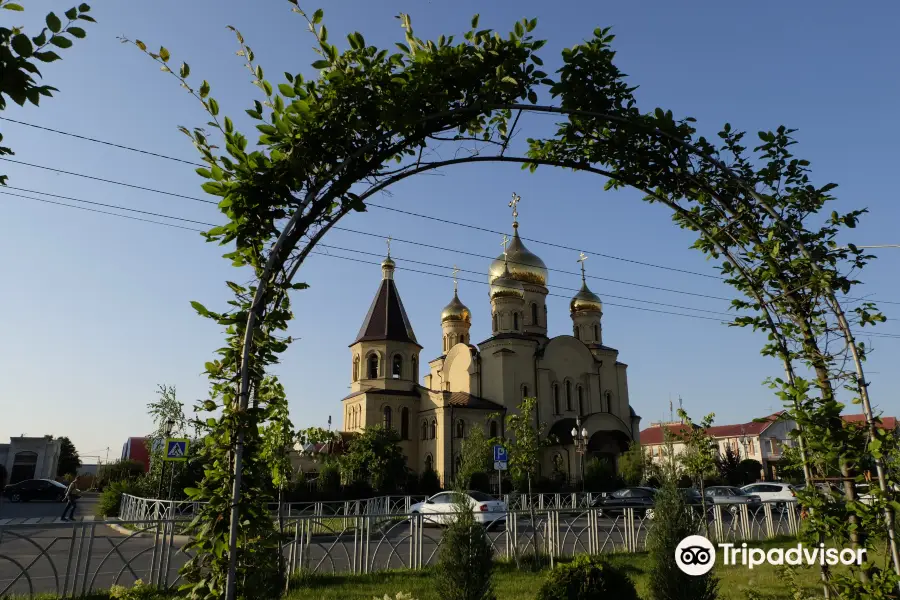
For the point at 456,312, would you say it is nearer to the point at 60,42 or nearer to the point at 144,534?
the point at 144,534

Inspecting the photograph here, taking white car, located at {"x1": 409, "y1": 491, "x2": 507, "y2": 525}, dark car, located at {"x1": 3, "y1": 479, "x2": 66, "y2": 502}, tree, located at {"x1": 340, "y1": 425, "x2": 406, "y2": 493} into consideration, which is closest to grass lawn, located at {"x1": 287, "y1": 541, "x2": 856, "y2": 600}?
white car, located at {"x1": 409, "y1": 491, "x2": 507, "y2": 525}

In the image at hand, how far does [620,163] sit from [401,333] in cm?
3154

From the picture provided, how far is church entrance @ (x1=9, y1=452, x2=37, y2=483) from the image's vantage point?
47.6 meters

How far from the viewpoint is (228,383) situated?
407cm

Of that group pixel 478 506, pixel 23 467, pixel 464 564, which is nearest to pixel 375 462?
pixel 478 506

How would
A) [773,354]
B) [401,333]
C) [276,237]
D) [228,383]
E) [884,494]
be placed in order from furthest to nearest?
[401,333], [773,354], [884,494], [276,237], [228,383]

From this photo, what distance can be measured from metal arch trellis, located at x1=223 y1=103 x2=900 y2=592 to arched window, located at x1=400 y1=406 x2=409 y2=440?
101 ft

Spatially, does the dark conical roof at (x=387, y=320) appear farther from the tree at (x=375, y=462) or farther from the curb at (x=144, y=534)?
the curb at (x=144, y=534)

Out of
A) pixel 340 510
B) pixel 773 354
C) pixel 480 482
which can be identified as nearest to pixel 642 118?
pixel 773 354

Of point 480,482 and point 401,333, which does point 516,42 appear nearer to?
point 480,482

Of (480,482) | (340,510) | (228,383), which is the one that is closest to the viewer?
(228,383)

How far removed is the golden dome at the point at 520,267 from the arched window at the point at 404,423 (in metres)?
10.3

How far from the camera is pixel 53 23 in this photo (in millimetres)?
2697

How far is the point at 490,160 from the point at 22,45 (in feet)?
12.3
